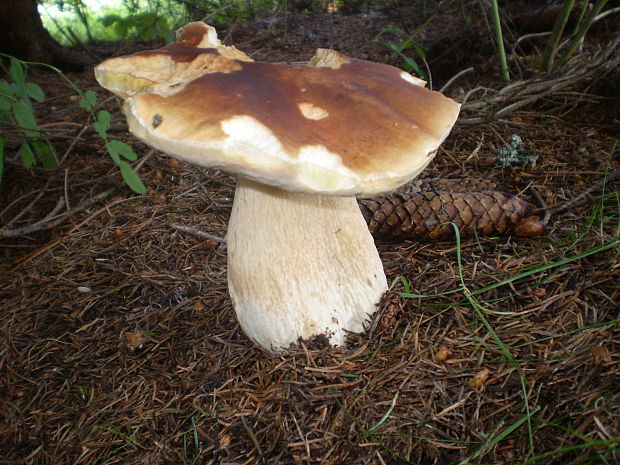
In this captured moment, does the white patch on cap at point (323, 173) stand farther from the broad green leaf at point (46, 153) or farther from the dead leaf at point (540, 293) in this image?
the broad green leaf at point (46, 153)

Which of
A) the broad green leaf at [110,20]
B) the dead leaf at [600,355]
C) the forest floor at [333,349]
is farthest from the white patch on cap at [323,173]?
the broad green leaf at [110,20]

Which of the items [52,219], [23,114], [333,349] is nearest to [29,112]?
[23,114]

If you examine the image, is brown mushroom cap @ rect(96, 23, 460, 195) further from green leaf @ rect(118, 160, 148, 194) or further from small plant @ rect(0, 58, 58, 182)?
small plant @ rect(0, 58, 58, 182)

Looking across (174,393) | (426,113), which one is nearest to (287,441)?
(174,393)

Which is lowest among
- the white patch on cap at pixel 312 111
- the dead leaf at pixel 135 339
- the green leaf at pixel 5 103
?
the dead leaf at pixel 135 339

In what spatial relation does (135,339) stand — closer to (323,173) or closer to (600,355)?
(323,173)

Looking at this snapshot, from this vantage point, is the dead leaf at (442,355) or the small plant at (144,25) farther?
the small plant at (144,25)

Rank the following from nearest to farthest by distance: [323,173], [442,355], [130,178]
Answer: [323,173]
[442,355]
[130,178]
